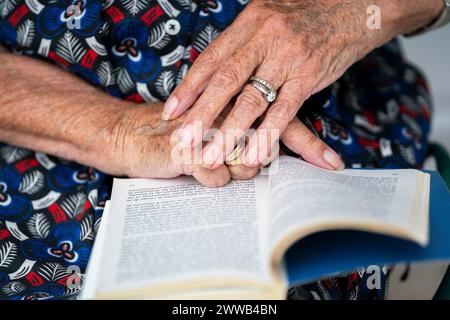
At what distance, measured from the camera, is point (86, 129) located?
854mm

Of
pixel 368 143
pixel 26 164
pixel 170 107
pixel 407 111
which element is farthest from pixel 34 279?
pixel 407 111

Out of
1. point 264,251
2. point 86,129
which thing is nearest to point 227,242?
point 264,251

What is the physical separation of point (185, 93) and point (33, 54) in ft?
1.07

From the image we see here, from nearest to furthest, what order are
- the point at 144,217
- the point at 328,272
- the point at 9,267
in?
1. the point at 328,272
2. the point at 144,217
3. the point at 9,267

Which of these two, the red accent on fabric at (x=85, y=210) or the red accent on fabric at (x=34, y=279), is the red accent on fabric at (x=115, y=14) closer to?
the red accent on fabric at (x=85, y=210)

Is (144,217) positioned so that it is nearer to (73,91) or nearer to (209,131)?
(209,131)

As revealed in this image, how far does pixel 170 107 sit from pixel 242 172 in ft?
0.48

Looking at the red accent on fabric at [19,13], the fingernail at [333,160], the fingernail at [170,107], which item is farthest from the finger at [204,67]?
the red accent on fabric at [19,13]

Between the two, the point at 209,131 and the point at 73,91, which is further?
the point at 73,91

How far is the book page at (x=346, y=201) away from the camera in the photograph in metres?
0.56

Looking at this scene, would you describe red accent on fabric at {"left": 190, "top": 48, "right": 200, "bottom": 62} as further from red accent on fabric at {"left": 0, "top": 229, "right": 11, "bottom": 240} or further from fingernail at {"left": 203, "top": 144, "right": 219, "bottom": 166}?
red accent on fabric at {"left": 0, "top": 229, "right": 11, "bottom": 240}

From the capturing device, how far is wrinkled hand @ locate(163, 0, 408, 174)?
755 mm

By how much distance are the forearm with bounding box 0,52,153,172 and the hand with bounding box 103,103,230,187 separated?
13 mm

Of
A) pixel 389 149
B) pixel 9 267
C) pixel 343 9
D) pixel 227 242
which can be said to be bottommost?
pixel 9 267
